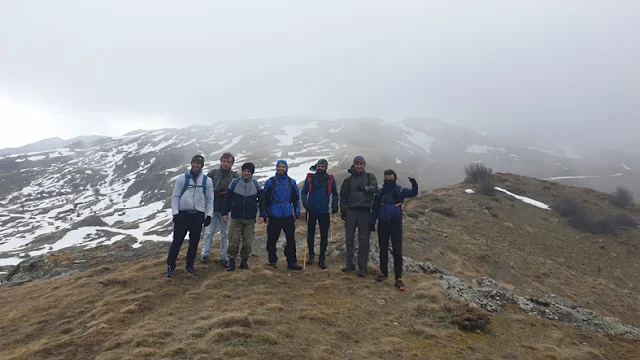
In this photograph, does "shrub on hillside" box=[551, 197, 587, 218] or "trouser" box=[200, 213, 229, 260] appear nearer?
"trouser" box=[200, 213, 229, 260]

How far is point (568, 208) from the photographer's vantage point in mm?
38688

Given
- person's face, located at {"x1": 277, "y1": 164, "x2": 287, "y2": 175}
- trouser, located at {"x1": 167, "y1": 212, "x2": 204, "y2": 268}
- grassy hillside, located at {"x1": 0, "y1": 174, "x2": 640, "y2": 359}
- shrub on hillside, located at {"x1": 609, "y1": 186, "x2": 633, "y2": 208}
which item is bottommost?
shrub on hillside, located at {"x1": 609, "y1": 186, "x2": 633, "y2": 208}

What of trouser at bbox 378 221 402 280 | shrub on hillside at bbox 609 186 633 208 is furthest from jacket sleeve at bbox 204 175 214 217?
shrub on hillside at bbox 609 186 633 208

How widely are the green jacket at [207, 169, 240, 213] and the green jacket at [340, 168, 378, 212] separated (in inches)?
163

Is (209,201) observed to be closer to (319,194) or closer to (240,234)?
(240,234)

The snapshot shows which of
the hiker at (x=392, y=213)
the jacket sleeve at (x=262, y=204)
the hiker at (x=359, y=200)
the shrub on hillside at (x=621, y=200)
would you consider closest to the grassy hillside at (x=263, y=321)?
the hiker at (x=392, y=213)

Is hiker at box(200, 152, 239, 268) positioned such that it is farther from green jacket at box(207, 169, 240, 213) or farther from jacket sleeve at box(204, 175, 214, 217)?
jacket sleeve at box(204, 175, 214, 217)

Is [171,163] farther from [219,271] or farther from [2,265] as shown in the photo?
[219,271]

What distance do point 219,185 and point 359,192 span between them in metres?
4.86

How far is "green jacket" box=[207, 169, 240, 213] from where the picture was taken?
11477mm

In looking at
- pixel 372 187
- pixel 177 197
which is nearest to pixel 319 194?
pixel 372 187

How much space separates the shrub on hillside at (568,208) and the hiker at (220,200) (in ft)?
135

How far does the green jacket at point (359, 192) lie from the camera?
11.0 m

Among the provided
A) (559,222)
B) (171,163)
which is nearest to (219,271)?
(559,222)
